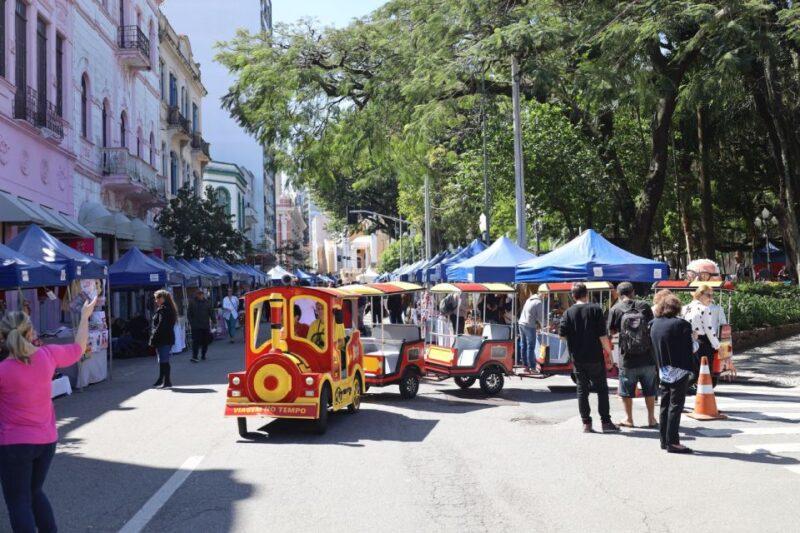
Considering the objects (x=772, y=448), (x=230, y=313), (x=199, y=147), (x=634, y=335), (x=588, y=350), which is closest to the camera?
(x=772, y=448)

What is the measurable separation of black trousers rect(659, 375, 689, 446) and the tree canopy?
1047cm

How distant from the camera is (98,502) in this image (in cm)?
729

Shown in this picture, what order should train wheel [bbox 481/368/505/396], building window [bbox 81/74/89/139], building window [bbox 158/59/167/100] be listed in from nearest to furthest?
train wheel [bbox 481/368/505/396] → building window [bbox 81/74/89/139] → building window [bbox 158/59/167/100]

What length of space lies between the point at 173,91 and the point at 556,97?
2744 centimetres

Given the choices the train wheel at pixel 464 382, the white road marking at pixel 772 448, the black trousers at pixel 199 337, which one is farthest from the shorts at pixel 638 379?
the black trousers at pixel 199 337

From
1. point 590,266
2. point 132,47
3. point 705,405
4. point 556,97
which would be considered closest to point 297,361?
point 705,405

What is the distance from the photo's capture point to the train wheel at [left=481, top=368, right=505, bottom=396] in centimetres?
1423

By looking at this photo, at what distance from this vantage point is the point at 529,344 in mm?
16250

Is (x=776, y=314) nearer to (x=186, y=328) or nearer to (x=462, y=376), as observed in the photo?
(x=462, y=376)

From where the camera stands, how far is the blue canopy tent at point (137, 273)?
78.1 ft

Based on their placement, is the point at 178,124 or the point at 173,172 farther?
the point at 173,172

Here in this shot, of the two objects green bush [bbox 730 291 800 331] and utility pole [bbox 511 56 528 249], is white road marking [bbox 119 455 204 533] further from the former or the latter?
green bush [bbox 730 291 800 331]

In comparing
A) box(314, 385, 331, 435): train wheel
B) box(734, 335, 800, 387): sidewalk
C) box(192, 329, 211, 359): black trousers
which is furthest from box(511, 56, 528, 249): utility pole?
box(314, 385, 331, 435): train wheel

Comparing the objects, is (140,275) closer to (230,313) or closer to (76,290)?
(230,313)
